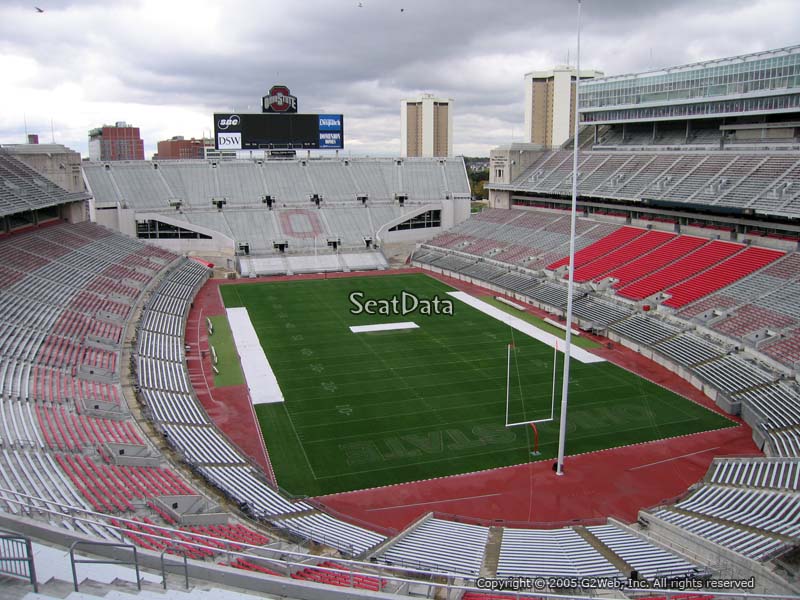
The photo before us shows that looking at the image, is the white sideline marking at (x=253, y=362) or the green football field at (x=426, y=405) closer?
the green football field at (x=426, y=405)

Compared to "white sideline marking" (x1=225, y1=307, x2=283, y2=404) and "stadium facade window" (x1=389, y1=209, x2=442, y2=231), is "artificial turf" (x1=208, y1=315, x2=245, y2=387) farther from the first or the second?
"stadium facade window" (x1=389, y1=209, x2=442, y2=231)

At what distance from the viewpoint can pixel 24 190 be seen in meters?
35.9

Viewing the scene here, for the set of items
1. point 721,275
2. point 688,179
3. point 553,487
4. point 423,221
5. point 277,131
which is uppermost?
point 277,131

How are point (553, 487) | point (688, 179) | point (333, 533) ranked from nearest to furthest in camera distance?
point (333, 533) < point (553, 487) < point (688, 179)

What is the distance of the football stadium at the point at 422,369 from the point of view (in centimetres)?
1212

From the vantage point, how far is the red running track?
53.6 feet

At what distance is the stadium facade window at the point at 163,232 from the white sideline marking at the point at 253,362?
16.4 meters

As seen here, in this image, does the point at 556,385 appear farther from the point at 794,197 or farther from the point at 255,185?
the point at 255,185

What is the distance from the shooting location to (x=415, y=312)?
36.3 meters

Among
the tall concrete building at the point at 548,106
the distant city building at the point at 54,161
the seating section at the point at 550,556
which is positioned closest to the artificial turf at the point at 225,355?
the seating section at the point at 550,556

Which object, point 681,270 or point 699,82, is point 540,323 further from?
point 699,82

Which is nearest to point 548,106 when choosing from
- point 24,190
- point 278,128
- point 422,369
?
point 278,128

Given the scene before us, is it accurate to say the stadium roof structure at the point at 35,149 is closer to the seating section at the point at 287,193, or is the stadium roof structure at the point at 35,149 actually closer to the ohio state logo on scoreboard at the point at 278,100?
the seating section at the point at 287,193

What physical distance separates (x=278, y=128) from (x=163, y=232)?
12919 mm
